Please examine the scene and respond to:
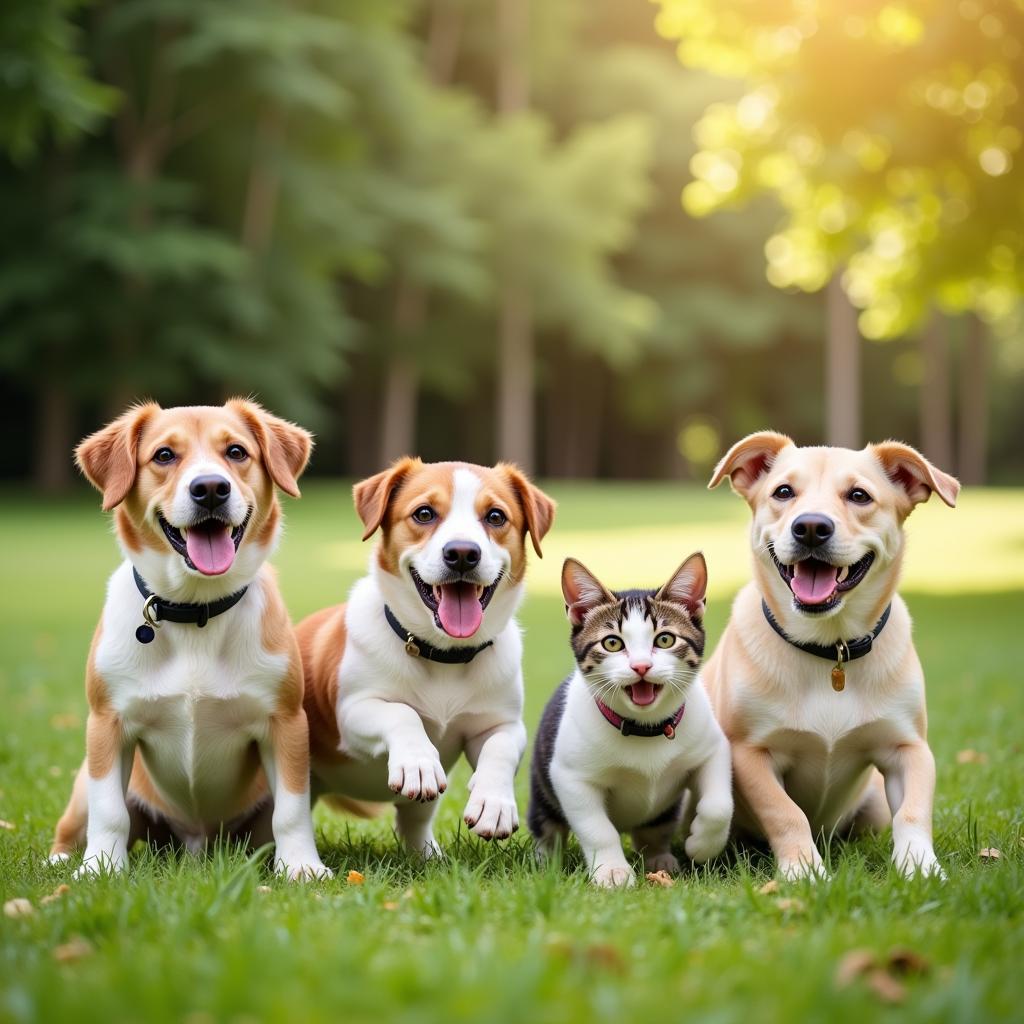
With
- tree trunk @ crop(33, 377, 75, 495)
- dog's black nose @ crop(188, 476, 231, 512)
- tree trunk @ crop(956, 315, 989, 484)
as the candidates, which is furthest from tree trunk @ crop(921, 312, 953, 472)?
dog's black nose @ crop(188, 476, 231, 512)

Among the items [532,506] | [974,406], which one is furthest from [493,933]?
[974,406]

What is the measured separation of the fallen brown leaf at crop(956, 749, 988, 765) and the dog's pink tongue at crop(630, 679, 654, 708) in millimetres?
2967

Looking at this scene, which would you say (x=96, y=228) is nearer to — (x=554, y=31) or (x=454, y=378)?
(x=454, y=378)

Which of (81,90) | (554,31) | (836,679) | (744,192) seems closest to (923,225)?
(744,192)

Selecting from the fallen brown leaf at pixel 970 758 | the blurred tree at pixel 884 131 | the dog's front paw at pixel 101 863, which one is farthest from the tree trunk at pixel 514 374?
the dog's front paw at pixel 101 863

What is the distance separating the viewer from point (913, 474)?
486 cm

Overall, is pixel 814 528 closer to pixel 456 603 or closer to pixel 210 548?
pixel 456 603

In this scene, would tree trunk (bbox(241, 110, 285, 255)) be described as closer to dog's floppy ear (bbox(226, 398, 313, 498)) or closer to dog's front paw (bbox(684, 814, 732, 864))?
dog's floppy ear (bbox(226, 398, 313, 498))

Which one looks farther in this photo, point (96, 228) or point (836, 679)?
point (96, 228)

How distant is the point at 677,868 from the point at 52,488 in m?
30.2

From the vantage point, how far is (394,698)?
4812 mm

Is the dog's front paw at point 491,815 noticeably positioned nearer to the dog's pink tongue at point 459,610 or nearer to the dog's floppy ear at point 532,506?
the dog's pink tongue at point 459,610

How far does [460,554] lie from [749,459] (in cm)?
131

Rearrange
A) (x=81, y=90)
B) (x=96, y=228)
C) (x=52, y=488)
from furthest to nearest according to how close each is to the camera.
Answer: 1. (x=52, y=488)
2. (x=96, y=228)
3. (x=81, y=90)
